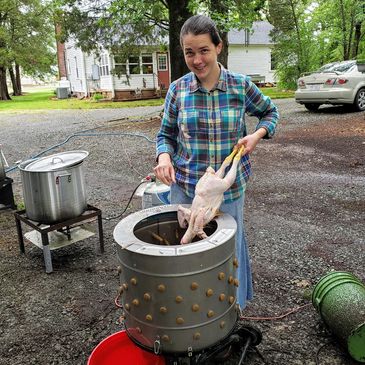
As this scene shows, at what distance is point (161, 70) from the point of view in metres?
24.9

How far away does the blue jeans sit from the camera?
7.30 feet

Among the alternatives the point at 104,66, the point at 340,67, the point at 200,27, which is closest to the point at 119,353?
the point at 200,27

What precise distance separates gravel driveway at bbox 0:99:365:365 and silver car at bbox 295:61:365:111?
3919mm

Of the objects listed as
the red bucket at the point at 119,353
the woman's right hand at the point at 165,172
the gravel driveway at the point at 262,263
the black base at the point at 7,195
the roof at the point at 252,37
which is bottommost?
the gravel driveway at the point at 262,263

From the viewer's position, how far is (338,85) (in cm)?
1103

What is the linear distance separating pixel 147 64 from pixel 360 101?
15.8 metres

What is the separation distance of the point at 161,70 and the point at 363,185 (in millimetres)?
20866

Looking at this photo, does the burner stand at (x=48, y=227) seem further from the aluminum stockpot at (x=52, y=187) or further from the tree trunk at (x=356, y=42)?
the tree trunk at (x=356, y=42)

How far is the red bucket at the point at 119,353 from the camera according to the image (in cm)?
217

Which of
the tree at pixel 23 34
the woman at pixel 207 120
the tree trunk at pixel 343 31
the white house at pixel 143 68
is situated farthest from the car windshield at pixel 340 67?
the tree at pixel 23 34

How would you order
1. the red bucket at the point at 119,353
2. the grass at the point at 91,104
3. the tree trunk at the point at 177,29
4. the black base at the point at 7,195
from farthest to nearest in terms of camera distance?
the grass at the point at 91,104, the tree trunk at the point at 177,29, the black base at the point at 7,195, the red bucket at the point at 119,353

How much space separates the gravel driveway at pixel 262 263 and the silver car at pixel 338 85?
3.92 m

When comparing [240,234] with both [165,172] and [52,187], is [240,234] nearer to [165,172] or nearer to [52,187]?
[165,172]

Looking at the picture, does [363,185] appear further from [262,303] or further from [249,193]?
[262,303]
